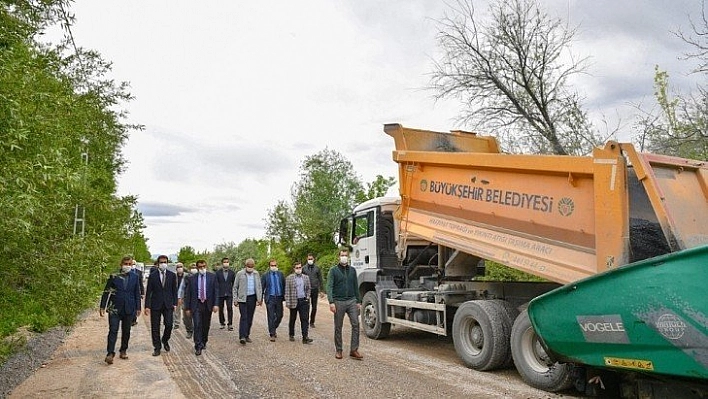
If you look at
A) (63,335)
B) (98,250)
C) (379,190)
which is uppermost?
(379,190)

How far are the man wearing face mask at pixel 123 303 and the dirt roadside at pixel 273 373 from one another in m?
0.31

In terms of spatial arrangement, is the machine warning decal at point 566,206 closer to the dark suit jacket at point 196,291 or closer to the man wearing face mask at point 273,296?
the dark suit jacket at point 196,291

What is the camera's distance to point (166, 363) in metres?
8.45

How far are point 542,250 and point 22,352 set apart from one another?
8492 mm

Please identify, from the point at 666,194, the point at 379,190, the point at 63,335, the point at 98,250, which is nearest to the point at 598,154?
the point at 666,194

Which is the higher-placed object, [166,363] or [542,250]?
[542,250]

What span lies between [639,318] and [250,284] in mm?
7906

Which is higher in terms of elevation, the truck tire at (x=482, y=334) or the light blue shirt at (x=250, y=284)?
the light blue shirt at (x=250, y=284)

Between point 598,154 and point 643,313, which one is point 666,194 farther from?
point 643,313

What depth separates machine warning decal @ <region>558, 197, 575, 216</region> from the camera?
20.9 feet

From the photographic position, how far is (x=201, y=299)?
9578 millimetres

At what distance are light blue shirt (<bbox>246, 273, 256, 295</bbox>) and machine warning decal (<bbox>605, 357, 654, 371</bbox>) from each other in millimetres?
7364

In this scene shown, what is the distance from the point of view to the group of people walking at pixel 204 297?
8.59 m

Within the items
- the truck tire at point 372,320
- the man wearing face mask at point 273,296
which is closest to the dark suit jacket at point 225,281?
the man wearing face mask at point 273,296
